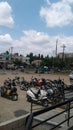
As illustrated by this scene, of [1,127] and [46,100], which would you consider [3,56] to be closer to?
[46,100]

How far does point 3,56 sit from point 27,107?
8327cm

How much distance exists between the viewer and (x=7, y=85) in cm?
2311

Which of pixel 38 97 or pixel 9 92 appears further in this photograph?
pixel 9 92

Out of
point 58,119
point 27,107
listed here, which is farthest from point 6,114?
point 58,119

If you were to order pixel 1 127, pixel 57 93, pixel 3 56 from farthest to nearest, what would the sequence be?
pixel 3 56 < pixel 57 93 < pixel 1 127

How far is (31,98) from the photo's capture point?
18312 millimetres

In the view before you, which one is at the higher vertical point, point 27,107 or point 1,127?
point 1,127

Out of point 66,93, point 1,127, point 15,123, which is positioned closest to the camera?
point 1,127

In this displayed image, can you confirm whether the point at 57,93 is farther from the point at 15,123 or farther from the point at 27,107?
the point at 15,123

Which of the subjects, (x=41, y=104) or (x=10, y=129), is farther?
(x=41, y=104)

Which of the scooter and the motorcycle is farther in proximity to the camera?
the motorcycle

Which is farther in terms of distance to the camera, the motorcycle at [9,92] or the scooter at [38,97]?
the motorcycle at [9,92]

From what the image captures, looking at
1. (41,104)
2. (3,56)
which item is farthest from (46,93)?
(3,56)

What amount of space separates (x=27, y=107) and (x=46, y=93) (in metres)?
2.06
